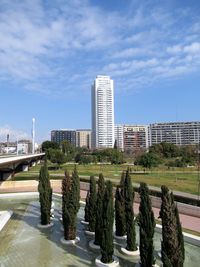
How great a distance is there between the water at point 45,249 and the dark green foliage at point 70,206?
1089mm

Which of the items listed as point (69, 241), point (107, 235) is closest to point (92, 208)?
point (69, 241)

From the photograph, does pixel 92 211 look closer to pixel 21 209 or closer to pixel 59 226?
pixel 59 226

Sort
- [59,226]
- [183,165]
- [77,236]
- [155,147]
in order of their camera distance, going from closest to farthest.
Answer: [77,236] < [59,226] < [183,165] < [155,147]

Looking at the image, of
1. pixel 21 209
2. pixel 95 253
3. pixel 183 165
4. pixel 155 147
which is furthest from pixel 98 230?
pixel 155 147

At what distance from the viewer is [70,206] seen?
2622 cm

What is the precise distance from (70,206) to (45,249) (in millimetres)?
3641

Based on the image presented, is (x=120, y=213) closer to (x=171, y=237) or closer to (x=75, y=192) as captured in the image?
(x=75, y=192)

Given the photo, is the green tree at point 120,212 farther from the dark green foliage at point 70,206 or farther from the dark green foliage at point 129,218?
the dark green foliage at point 70,206

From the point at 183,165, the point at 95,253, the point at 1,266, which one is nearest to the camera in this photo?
the point at 1,266

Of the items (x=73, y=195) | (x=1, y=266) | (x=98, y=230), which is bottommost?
(x=1, y=266)

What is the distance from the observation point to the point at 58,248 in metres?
24.7

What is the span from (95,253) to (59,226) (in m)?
8.47

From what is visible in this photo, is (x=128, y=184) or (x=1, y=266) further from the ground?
(x=128, y=184)

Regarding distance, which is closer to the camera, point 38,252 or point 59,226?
point 38,252
